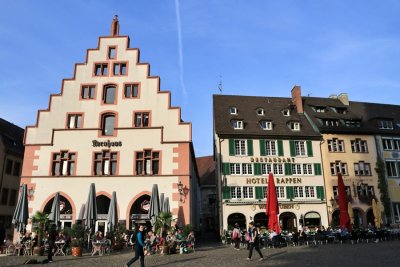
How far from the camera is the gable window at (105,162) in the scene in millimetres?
27578

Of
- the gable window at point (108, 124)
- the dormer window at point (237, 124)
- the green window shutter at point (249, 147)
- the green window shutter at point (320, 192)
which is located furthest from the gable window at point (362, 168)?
the gable window at point (108, 124)

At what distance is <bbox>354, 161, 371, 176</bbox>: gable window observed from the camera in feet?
122

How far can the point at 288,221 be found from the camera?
34.8 meters

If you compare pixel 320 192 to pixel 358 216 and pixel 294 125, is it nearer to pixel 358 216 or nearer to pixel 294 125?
pixel 358 216

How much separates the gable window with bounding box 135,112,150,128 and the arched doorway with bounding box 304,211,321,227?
18.0m

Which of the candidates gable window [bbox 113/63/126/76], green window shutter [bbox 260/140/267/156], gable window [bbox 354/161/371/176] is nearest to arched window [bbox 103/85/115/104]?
gable window [bbox 113/63/126/76]

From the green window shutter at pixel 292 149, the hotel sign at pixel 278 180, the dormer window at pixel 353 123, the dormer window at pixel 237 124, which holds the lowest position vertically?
the hotel sign at pixel 278 180

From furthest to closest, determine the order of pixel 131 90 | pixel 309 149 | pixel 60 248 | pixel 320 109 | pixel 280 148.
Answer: pixel 320 109
pixel 309 149
pixel 280 148
pixel 131 90
pixel 60 248

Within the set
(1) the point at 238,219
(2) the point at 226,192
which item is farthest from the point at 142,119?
(1) the point at 238,219

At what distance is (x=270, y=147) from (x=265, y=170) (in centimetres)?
253

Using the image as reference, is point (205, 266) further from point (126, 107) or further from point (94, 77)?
point (94, 77)

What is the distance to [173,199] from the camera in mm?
26656

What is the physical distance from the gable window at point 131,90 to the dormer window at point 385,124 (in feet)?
91.6

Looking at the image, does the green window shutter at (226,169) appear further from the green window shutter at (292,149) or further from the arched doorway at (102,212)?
the arched doorway at (102,212)
